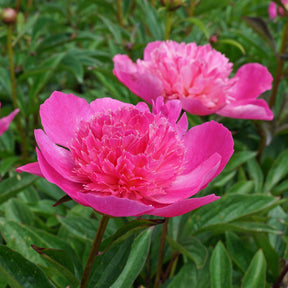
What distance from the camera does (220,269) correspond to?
35.3 inches

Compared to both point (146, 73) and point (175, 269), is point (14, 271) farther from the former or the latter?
point (175, 269)

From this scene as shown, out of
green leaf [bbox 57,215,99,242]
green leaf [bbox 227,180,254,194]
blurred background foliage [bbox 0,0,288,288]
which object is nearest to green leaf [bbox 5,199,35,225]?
blurred background foliage [bbox 0,0,288,288]

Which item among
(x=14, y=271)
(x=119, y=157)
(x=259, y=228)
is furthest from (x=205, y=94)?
(x=14, y=271)

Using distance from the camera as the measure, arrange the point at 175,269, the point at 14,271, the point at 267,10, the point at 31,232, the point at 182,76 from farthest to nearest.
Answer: the point at 267,10, the point at 175,269, the point at 182,76, the point at 31,232, the point at 14,271

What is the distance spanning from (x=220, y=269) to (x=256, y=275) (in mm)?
78

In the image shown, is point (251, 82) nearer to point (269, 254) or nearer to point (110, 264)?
point (269, 254)

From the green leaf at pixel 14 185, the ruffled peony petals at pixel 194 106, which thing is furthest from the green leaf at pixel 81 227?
the ruffled peony petals at pixel 194 106

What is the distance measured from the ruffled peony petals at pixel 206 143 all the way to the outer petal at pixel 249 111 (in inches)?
12.1

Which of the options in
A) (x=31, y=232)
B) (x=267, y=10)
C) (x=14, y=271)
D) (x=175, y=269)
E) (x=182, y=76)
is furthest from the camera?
(x=267, y=10)

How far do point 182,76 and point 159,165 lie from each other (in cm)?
43

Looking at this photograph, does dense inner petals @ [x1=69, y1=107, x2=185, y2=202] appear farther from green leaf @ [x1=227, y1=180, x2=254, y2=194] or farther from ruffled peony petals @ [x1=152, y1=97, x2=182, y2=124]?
green leaf @ [x1=227, y1=180, x2=254, y2=194]

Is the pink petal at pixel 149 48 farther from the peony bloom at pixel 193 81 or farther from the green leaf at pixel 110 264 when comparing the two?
the green leaf at pixel 110 264

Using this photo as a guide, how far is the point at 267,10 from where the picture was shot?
2.23 meters

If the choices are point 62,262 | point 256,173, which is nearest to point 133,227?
point 62,262
